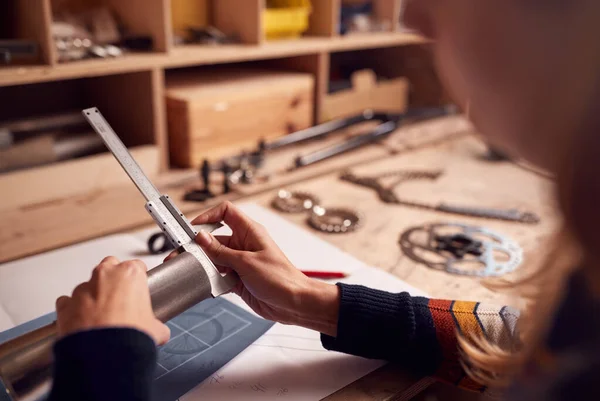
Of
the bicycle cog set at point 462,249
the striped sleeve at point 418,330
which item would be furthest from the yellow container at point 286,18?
the striped sleeve at point 418,330

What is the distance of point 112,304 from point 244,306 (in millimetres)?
256

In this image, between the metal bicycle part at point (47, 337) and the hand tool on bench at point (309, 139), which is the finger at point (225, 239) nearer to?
the metal bicycle part at point (47, 337)

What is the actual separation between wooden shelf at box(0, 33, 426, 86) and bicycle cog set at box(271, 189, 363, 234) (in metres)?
0.34

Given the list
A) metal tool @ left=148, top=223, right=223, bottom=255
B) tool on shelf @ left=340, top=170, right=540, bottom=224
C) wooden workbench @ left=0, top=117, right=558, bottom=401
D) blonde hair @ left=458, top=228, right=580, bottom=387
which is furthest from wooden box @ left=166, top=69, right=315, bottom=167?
blonde hair @ left=458, top=228, right=580, bottom=387

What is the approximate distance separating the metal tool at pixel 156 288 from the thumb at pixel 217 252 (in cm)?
1

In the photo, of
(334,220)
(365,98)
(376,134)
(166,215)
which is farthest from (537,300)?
(365,98)

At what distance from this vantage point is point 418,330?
66cm

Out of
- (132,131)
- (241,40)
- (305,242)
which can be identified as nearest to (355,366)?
(305,242)

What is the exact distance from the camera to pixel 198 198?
1074 mm

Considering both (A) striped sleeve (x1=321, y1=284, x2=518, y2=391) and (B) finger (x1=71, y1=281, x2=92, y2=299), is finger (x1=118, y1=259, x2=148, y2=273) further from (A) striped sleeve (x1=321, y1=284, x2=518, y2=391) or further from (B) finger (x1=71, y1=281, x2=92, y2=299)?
(A) striped sleeve (x1=321, y1=284, x2=518, y2=391)

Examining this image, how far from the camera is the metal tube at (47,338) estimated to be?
0.53 metres

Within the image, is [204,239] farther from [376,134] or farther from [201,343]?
[376,134]

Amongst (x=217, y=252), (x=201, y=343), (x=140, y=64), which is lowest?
(x=201, y=343)

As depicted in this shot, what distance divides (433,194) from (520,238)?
0.77 ft
